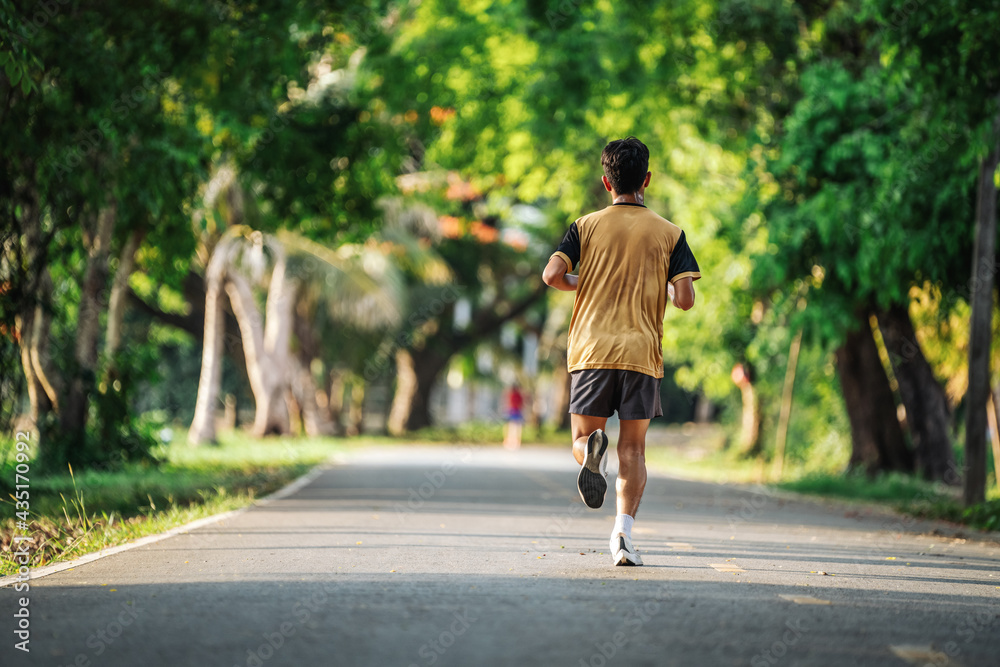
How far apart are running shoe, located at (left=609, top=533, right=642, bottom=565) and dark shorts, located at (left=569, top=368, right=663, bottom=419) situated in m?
0.65

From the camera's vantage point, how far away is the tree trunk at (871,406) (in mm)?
17938

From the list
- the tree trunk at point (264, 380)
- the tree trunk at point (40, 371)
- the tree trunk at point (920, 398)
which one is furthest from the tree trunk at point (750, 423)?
the tree trunk at point (40, 371)

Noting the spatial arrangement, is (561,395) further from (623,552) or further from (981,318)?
(623,552)

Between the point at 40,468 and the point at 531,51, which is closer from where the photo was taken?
the point at 40,468

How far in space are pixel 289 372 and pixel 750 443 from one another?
11081 millimetres

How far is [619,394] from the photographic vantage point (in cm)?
644

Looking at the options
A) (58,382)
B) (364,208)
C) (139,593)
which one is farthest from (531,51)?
(139,593)

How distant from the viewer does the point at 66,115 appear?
12109 mm

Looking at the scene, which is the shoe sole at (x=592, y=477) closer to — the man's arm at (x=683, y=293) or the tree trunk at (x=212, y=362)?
the man's arm at (x=683, y=293)

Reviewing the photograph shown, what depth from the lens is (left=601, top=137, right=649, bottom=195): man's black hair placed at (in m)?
6.56

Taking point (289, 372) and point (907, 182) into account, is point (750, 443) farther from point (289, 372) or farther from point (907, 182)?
point (907, 182)

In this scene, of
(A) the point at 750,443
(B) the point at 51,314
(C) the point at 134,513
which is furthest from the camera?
(A) the point at 750,443

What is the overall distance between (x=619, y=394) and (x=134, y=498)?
20.0ft

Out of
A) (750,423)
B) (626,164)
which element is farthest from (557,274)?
(750,423)
